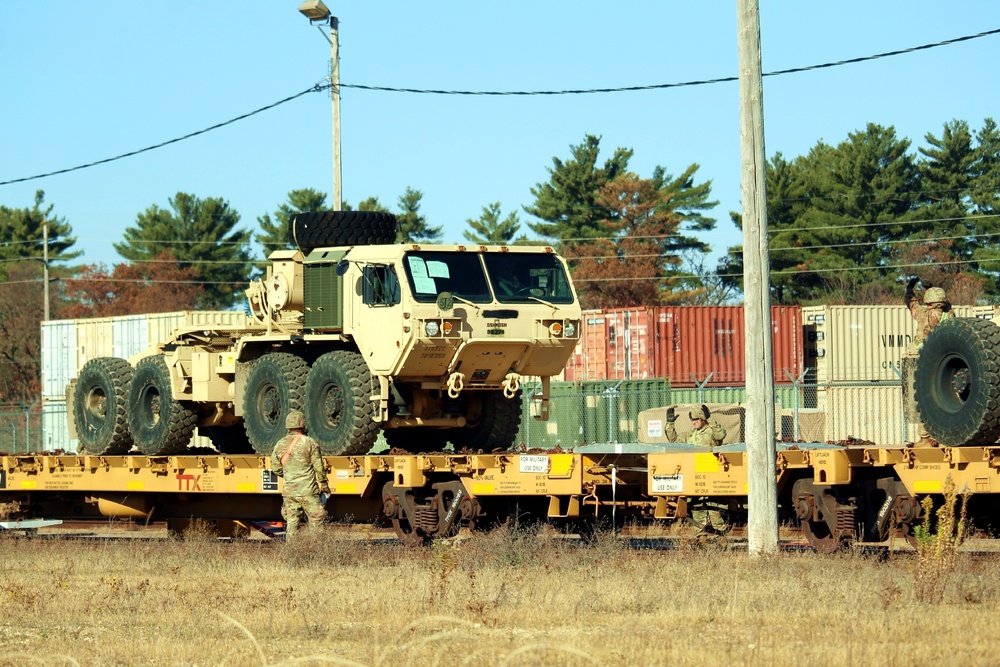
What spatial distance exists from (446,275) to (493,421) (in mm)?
2330

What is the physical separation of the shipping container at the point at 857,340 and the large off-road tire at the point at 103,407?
77.3 ft

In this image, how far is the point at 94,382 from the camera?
1939 centimetres

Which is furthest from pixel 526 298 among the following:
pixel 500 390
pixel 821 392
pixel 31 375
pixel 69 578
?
pixel 31 375

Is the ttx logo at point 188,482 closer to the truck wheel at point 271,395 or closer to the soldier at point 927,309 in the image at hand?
the truck wheel at point 271,395

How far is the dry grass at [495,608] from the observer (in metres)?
8.77

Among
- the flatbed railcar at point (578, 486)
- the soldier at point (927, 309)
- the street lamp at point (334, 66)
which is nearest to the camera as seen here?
the flatbed railcar at point (578, 486)

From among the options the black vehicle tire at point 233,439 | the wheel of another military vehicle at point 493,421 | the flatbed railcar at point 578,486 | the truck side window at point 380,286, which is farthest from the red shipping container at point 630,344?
the truck side window at point 380,286

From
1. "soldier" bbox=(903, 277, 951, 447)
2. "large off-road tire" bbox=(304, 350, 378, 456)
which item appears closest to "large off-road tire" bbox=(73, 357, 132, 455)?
"large off-road tire" bbox=(304, 350, 378, 456)

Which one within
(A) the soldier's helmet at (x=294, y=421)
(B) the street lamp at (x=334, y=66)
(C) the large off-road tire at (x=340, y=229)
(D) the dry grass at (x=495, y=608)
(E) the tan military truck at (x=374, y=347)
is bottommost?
(D) the dry grass at (x=495, y=608)

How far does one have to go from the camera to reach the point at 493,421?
1739 cm

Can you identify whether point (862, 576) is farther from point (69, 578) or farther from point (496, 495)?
point (69, 578)

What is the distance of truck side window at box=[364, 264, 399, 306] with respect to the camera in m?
15.6

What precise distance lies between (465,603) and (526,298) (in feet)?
19.1

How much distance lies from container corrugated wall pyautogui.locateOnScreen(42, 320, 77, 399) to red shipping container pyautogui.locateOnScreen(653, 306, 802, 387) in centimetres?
1531
